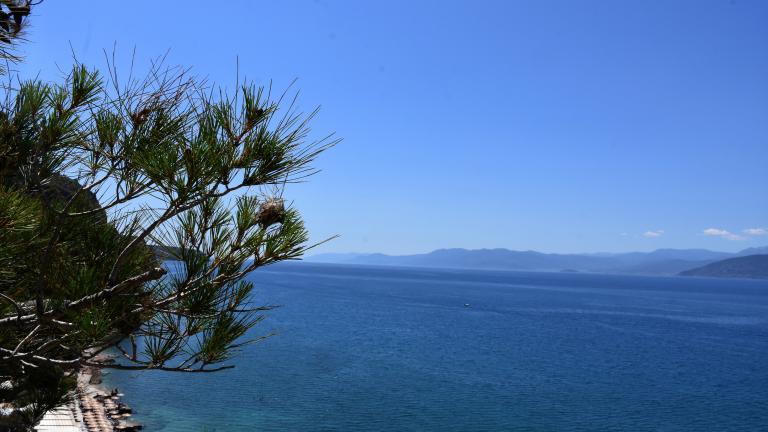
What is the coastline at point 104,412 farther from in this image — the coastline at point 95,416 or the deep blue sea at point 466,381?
the deep blue sea at point 466,381

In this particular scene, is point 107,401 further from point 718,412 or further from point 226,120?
point 718,412

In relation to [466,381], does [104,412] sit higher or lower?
higher

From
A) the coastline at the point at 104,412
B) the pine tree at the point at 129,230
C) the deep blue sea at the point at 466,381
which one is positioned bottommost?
the deep blue sea at the point at 466,381

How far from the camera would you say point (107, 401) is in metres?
28.5

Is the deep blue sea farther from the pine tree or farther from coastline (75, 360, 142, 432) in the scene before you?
the pine tree

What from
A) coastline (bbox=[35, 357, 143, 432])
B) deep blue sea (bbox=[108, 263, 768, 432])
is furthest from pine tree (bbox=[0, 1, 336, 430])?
deep blue sea (bbox=[108, 263, 768, 432])

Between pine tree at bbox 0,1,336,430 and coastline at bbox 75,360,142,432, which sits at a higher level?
pine tree at bbox 0,1,336,430

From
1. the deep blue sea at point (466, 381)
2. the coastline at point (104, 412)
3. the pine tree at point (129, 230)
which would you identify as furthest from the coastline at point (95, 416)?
the pine tree at point (129, 230)

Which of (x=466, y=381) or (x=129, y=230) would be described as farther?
(x=466, y=381)

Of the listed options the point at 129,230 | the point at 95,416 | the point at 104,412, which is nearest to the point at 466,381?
the point at 104,412

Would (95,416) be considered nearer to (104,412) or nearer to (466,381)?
(104,412)

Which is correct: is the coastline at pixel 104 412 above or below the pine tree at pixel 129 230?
below

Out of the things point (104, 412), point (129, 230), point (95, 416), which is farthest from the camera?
point (104, 412)

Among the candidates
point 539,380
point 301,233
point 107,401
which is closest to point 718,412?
point 539,380
